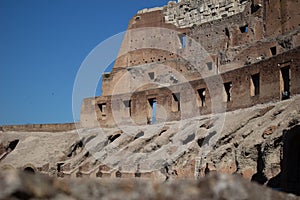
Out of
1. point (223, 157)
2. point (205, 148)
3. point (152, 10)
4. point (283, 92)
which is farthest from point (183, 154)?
point (152, 10)

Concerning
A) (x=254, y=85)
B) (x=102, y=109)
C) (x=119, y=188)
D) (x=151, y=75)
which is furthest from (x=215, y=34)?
(x=119, y=188)

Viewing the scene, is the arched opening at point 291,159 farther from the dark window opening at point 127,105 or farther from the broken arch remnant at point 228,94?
the dark window opening at point 127,105

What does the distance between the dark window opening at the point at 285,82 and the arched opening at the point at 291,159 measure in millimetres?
6220

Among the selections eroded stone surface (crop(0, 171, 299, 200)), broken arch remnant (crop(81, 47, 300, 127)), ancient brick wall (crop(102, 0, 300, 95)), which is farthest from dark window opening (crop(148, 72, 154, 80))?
eroded stone surface (crop(0, 171, 299, 200))

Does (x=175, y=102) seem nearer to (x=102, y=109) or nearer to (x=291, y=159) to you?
(x=102, y=109)

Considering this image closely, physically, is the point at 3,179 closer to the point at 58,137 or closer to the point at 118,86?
the point at 58,137

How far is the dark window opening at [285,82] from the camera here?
62.0ft

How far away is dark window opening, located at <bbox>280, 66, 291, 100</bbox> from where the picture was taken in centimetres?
1891

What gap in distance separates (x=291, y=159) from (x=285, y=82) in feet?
24.9

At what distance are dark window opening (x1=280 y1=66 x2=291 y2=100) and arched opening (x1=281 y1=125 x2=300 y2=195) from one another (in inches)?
245

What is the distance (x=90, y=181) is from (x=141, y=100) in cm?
2471

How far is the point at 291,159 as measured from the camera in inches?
500

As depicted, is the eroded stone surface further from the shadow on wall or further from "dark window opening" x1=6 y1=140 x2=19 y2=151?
"dark window opening" x1=6 y1=140 x2=19 y2=151

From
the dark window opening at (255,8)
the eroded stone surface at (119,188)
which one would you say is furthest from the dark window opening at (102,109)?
the eroded stone surface at (119,188)
